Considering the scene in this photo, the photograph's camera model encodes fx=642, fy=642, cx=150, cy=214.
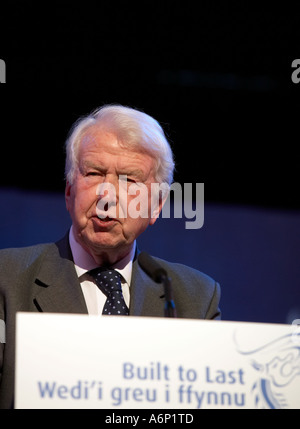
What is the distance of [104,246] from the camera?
95.3 inches

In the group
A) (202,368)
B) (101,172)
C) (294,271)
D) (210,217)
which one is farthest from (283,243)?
(202,368)

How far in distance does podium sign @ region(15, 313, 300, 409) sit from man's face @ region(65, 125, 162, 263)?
0.86 m

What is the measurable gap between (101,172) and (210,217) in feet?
5.19

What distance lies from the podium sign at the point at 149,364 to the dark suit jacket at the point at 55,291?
0.63 m

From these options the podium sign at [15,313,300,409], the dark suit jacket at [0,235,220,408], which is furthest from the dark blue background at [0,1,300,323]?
the podium sign at [15,313,300,409]

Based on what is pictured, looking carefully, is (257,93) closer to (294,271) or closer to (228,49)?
(228,49)

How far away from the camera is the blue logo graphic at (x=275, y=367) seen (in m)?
1.61

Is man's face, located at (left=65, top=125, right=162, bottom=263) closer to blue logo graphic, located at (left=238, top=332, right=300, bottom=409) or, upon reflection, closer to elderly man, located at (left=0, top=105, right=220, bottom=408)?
elderly man, located at (left=0, top=105, right=220, bottom=408)

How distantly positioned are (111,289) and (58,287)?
20cm

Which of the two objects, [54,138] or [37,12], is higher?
[37,12]

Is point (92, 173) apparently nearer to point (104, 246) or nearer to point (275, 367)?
point (104, 246)

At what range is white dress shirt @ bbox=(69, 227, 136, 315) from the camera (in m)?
2.38
